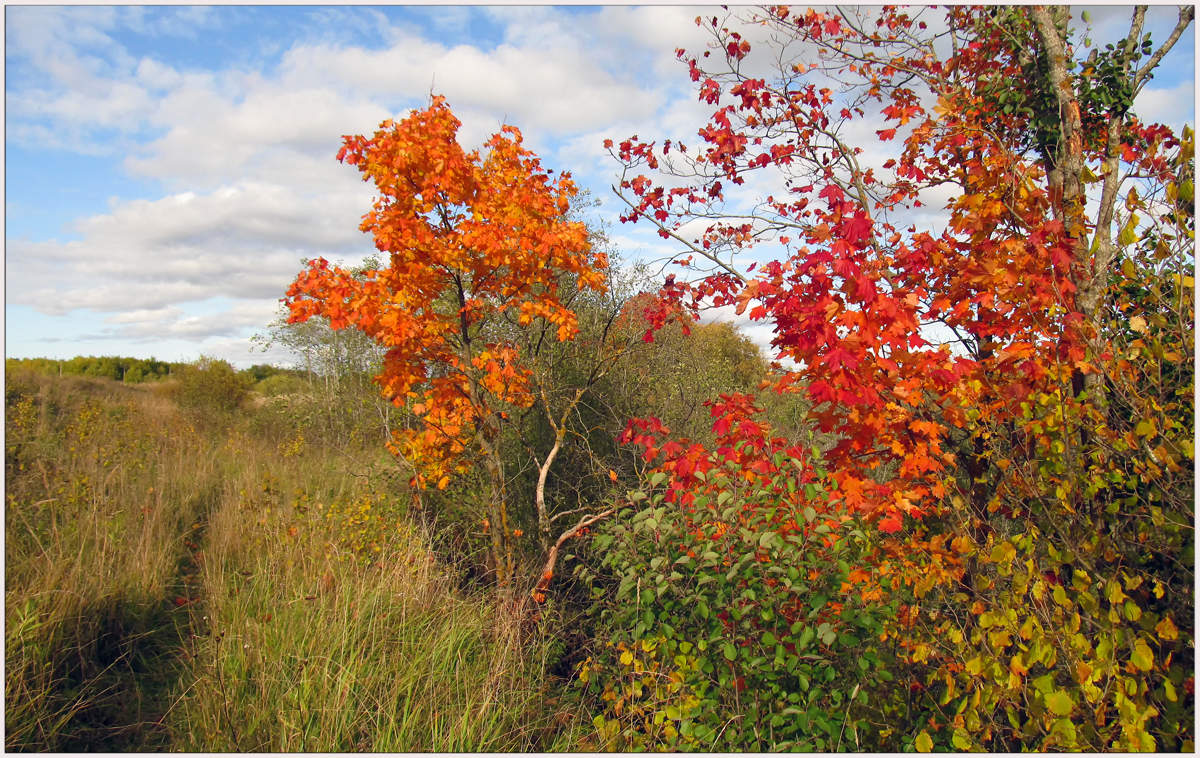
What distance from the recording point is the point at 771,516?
3734 mm

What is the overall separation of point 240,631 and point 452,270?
280 centimetres

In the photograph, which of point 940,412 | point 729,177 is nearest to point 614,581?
point 940,412

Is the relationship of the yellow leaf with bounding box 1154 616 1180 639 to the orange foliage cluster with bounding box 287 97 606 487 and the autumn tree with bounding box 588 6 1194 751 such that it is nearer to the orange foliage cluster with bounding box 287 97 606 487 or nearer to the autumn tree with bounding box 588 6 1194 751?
the autumn tree with bounding box 588 6 1194 751

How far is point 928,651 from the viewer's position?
2377 millimetres

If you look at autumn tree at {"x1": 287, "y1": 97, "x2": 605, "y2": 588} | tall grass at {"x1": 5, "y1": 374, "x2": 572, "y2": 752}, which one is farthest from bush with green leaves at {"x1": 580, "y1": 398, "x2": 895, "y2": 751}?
autumn tree at {"x1": 287, "y1": 97, "x2": 605, "y2": 588}

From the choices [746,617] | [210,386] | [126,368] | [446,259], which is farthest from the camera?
[126,368]

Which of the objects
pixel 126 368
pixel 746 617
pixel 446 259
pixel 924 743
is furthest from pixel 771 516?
pixel 126 368

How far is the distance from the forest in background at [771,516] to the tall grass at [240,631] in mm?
28

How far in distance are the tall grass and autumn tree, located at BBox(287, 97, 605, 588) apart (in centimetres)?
100

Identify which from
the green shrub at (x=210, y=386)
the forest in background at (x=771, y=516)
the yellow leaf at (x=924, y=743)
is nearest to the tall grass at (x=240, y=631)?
the forest in background at (x=771, y=516)

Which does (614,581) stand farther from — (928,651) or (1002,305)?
(1002,305)

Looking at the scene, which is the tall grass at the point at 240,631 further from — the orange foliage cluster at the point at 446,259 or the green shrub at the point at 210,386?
the green shrub at the point at 210,386

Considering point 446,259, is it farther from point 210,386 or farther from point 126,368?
point 126,368

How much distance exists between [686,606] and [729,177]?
3075mm
